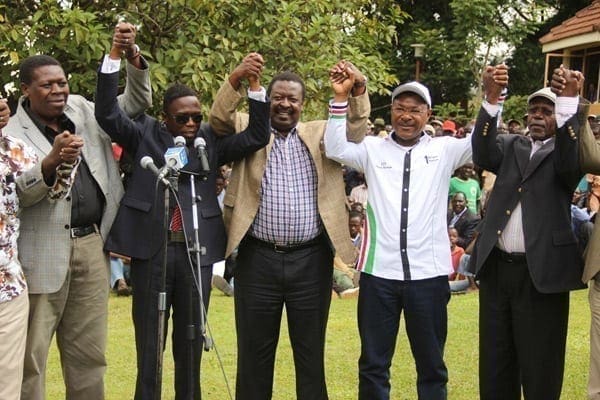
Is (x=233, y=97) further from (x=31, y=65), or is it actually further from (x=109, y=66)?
(x=31, y=65)

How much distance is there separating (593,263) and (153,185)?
2.74 meters

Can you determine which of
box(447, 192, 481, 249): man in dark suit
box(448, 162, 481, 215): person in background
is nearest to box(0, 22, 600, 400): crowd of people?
box(447, 192, 481, 249): man in dark suit

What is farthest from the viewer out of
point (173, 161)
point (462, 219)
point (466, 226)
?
point (462, 219)

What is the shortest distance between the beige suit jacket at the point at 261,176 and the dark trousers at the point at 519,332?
0.95 metres

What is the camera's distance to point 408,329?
5.41m

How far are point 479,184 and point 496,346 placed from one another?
9.38m

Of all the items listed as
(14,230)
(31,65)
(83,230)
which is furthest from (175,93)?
(14,230)

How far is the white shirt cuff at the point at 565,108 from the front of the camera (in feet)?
16.2

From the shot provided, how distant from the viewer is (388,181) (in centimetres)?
543

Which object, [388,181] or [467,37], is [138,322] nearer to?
[388,181]

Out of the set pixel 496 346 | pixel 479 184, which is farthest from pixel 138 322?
pixel 479 184

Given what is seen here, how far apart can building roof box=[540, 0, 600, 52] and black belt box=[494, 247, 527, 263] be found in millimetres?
17185

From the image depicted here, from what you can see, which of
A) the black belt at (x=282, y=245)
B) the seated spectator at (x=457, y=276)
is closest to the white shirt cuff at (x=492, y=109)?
the black belt at (x=282, y=245)

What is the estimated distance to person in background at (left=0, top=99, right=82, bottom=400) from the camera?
4.65 m
